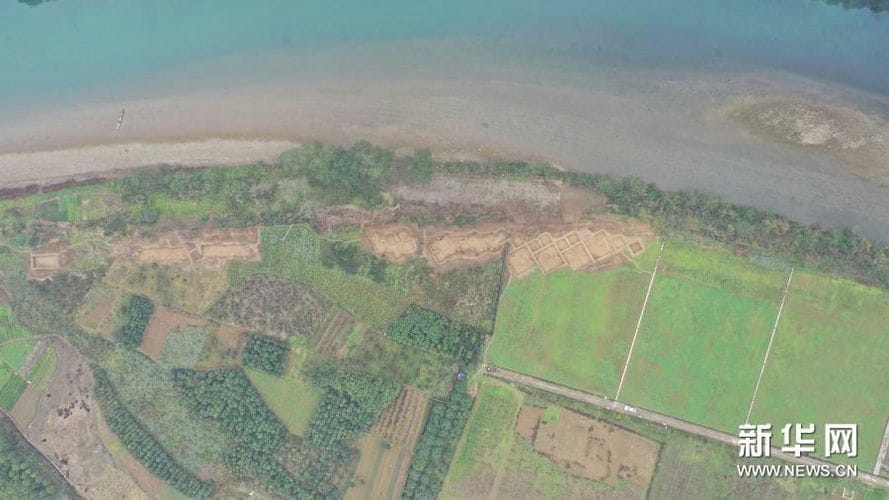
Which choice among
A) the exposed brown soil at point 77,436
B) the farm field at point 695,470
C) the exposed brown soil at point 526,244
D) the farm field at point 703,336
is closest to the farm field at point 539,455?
the farm field at point 695,470

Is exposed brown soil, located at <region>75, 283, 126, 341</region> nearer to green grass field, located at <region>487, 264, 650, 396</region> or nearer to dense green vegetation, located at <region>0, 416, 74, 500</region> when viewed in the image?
dense green vegetation, located at <region>0, 416, 74, 500</region>

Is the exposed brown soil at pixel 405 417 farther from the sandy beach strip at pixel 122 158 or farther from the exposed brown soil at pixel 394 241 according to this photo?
the sandy beach strip at pixel 122 158

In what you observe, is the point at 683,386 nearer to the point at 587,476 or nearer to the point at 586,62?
the point at 587,476

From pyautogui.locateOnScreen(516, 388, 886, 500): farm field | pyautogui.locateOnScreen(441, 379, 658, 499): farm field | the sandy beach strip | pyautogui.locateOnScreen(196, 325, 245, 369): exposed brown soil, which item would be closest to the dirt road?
pyautogui.locateOnScreen(516, 388, 886, 500): farm field

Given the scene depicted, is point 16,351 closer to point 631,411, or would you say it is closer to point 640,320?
point 631,411

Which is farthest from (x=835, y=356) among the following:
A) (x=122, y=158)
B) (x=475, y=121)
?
(x=122, y=158)

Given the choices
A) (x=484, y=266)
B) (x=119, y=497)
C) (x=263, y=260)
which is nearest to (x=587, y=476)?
(x=484, y=266)

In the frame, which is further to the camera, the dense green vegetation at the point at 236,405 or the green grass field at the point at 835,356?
the dense green vegetation at the point at 236,405
